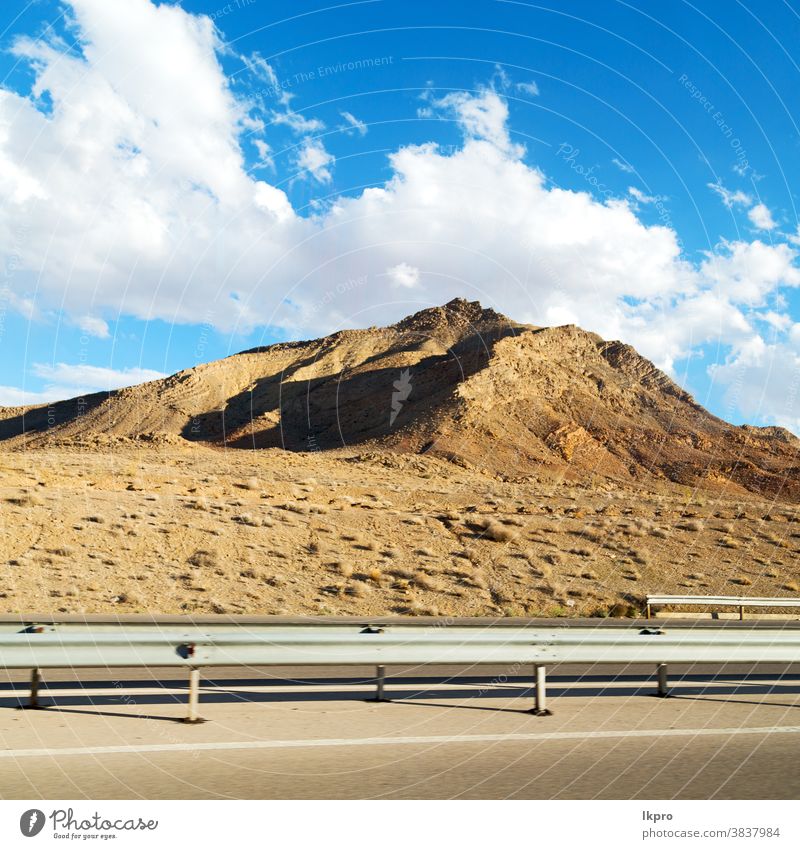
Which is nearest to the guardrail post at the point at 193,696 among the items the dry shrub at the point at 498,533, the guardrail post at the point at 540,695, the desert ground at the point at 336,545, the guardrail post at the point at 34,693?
the guardrail post at the point at 34,693

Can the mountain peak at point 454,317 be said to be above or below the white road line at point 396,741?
above

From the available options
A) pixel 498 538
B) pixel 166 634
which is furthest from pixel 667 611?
pixel 166 634

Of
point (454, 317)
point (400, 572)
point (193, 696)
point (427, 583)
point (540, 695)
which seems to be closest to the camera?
point (193, 696)

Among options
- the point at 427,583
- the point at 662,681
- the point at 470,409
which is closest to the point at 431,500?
the point at 427,583

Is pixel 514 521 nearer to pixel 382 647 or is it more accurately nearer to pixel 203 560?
pixel 203 560

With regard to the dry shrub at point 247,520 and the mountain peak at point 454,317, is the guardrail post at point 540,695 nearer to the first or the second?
the dry shrub at point 247,520
